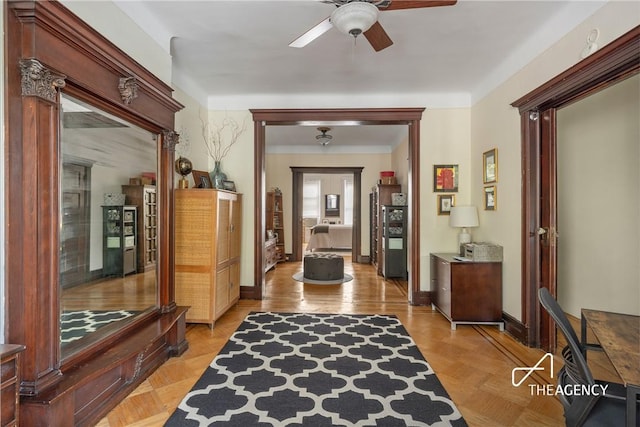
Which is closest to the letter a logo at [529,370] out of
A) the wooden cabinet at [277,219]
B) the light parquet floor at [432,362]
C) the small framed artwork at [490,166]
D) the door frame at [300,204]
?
the light parquet floor at [432,362]

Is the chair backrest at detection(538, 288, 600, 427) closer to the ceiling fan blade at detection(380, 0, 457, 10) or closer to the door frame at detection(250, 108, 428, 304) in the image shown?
the ceiling fan blade at detection(380, 0, 457, 10)

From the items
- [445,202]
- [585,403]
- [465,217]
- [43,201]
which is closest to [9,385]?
[43,201]

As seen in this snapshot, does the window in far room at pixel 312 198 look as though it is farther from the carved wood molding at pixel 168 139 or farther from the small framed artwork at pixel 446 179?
the carved wood molding at pixel 168 139

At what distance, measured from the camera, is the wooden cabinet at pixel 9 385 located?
1.30 m

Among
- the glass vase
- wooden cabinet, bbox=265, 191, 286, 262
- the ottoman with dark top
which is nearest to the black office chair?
the glass vase

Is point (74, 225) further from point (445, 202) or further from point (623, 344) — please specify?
point (445, 202)

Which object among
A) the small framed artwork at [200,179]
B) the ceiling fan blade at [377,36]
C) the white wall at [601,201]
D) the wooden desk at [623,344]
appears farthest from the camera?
the small framed artwork at [200,179]

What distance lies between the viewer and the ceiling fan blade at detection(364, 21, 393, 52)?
2.21 meters

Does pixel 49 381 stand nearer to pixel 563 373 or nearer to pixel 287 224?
pixel 563 373

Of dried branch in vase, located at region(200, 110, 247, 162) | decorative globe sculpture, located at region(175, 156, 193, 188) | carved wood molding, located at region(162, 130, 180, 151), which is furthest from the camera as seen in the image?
dried branch in vase, located at region(200, 110, 247, 162)

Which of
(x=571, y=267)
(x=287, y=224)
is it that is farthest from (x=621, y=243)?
(x=287, y=224)

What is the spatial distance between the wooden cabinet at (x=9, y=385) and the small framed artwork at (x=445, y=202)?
4056mm

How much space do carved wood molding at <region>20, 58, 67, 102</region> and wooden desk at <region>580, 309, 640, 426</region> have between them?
2592 mm

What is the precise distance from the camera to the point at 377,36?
7.54 ft
